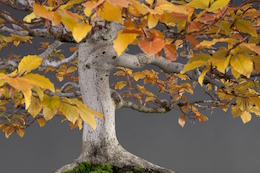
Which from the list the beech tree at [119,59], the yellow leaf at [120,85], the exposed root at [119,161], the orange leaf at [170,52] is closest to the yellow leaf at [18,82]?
Result: the beech tree at [119,59]

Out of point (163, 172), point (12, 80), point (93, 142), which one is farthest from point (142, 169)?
point (12, 80)

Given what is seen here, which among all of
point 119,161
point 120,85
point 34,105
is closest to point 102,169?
point 119,161

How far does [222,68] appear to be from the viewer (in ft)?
4.01

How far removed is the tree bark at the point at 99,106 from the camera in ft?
8.34

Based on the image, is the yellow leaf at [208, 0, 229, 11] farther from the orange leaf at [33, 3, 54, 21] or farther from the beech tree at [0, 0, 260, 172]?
the orange leaf at [33, 3, 54, 21]

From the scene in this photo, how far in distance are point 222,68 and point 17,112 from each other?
7.69 ft

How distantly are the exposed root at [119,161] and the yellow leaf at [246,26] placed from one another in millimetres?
1520

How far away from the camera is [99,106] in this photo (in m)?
2.60

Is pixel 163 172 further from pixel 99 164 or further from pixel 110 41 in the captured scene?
pixel 110 41

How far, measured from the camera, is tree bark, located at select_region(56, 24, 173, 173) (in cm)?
254

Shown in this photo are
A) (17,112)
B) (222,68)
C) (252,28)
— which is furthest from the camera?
(17,112)

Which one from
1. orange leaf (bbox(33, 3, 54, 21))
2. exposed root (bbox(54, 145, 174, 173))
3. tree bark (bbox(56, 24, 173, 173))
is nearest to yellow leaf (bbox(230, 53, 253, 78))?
orange leaf (bbox(33, 3, 54, 21))

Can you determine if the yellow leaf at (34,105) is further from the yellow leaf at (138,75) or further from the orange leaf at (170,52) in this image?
the yellow leaf at (138,75)

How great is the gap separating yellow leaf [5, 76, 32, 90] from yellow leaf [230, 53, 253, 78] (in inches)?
26.6
